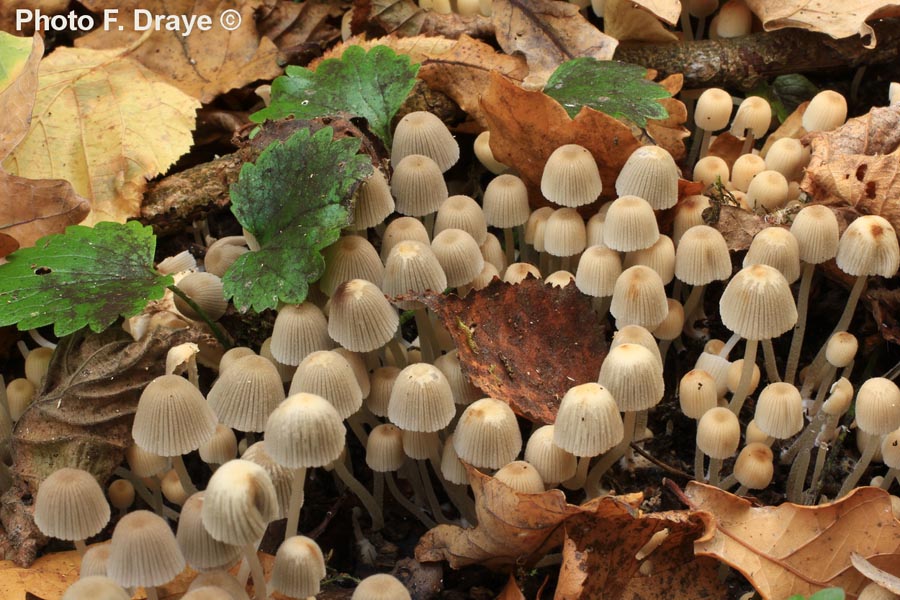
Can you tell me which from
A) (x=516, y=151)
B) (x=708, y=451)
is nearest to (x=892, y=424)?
(x=708, y=451)

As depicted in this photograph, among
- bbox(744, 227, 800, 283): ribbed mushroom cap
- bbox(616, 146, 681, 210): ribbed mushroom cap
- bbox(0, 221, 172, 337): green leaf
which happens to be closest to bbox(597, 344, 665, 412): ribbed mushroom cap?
bbox(744, 227, 800, 283): ribbed mushroom cap

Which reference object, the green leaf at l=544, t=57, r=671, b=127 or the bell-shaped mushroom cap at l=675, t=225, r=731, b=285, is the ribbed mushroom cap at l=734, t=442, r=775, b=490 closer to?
the bell-shaped mushroom cap at l=675, t=225, r=731, b=285

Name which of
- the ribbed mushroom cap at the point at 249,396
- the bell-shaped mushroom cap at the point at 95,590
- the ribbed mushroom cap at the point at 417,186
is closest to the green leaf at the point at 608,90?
the ribbed mushroom cap at the point at 417,186

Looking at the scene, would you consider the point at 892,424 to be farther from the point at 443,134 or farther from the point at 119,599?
the point at 119,599

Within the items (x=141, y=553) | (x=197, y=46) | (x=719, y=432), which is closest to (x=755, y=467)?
(x=719, y=432)

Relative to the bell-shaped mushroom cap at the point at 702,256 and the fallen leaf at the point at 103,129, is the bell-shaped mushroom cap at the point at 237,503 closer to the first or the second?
the bell-shaped mushroom cap at the point at 702,256

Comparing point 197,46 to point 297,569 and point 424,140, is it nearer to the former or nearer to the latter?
point 424,140
